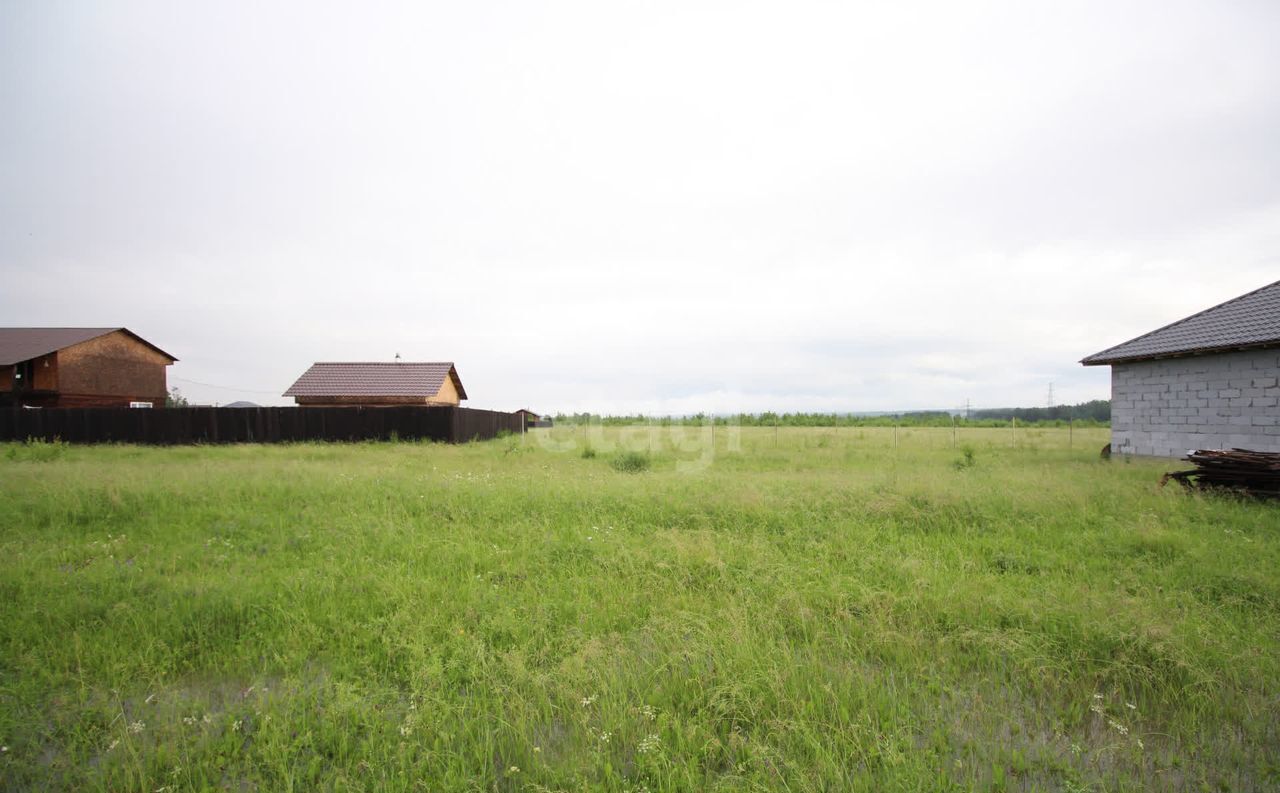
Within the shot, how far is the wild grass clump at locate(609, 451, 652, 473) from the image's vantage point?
12.8 m

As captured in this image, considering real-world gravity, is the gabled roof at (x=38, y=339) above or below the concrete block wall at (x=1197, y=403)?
above

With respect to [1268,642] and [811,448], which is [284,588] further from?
[811,448]

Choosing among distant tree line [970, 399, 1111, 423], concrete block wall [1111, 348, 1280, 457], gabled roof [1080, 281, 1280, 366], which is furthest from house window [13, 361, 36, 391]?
distant tree line [970, 399, 1111, 423]

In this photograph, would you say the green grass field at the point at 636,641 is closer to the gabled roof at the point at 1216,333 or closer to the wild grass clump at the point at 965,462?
the wild grass clump at the point at 965,462

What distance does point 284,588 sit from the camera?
497 cm

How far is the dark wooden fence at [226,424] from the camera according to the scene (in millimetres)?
17734

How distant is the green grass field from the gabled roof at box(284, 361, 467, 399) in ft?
55.0

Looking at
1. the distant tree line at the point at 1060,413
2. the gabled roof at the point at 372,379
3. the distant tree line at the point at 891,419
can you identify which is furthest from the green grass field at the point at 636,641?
the distant tree line at the point at 1060,413

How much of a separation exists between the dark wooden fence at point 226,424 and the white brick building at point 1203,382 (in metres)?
21.4

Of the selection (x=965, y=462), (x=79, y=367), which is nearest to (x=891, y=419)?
(x=965, y=462)

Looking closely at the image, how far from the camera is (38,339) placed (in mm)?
25766

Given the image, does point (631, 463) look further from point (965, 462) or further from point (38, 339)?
point (38, 339)

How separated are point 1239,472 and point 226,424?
27084 mm

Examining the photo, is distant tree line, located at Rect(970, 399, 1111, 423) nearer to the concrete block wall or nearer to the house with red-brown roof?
the concrete block wall
